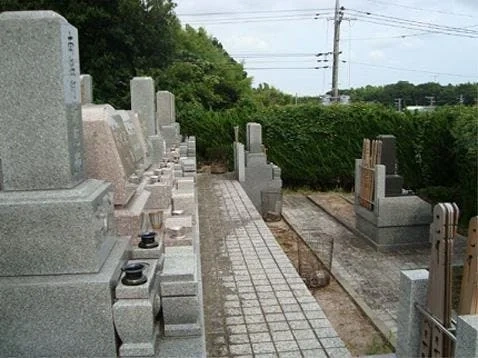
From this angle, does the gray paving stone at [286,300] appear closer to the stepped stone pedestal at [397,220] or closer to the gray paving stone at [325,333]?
the gray paving stone at [325,333]

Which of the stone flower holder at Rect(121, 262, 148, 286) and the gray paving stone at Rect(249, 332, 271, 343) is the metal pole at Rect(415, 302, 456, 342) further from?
the stone flower holder at Rect(121, 262, 148, 286)

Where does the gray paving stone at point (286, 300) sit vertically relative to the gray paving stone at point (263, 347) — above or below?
above

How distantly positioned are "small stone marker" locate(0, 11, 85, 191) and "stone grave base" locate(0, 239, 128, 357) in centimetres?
70

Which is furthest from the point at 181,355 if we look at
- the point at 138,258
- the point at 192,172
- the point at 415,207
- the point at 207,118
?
the point at 207,118

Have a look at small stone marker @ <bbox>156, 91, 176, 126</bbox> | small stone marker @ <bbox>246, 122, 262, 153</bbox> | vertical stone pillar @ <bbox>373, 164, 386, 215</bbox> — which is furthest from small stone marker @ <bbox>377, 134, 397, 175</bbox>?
small stone marker @ <bbox>156, 91, 176, 126</bbox>

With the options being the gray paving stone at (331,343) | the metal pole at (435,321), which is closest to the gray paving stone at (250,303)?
the gray paving stone at (331,343)

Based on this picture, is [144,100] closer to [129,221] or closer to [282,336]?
[129,221]

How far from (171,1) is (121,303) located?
60.6 ft

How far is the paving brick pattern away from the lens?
4152 mm

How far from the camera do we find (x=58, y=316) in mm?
3320

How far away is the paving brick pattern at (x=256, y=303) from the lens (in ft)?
13.6

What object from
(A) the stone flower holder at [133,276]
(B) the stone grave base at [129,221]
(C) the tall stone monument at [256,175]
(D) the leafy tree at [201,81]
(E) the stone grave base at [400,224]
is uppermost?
(D) the leafy tree at [201,81]

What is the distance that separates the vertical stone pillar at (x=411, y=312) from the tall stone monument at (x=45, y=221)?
213 centimetres

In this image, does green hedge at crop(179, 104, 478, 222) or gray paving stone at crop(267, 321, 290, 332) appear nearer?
gray paving stone at crop(267, 321, 290, 332)
